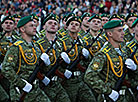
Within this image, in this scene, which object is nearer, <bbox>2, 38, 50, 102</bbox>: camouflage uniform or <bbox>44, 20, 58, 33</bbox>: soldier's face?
<bbox>2, 38, 50, 102</bbox>: camouflage uniform

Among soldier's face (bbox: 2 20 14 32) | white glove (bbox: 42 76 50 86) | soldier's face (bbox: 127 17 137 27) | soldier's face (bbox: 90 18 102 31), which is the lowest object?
soldier's face (bbox: 127 17 137 27)

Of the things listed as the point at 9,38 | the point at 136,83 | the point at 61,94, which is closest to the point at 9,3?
the point at 9,38

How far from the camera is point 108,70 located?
187 inches

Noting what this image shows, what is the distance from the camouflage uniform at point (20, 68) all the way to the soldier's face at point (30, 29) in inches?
8.3

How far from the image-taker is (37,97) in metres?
5.48

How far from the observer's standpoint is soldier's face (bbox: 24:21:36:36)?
5716mm

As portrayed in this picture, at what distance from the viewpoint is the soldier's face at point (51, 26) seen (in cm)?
696

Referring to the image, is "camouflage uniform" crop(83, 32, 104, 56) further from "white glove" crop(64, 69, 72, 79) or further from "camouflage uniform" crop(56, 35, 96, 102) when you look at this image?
"white glove" crop(64, 69, 72, 79)

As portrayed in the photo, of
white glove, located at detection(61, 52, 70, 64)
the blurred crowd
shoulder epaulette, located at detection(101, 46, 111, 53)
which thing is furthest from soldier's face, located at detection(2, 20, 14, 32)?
the blurred crowd

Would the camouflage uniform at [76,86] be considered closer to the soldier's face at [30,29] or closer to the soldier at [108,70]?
the soldier's face at [30,29]

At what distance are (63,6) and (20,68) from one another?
12.3 metres

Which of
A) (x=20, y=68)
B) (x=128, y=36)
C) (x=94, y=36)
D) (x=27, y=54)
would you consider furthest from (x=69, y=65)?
(x=128, y=36)

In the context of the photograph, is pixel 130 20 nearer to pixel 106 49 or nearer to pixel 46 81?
pixel 46 81

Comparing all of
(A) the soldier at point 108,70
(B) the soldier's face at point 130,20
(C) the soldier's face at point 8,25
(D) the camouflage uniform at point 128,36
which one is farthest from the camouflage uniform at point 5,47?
(B) the soldier's face at point 130,20
